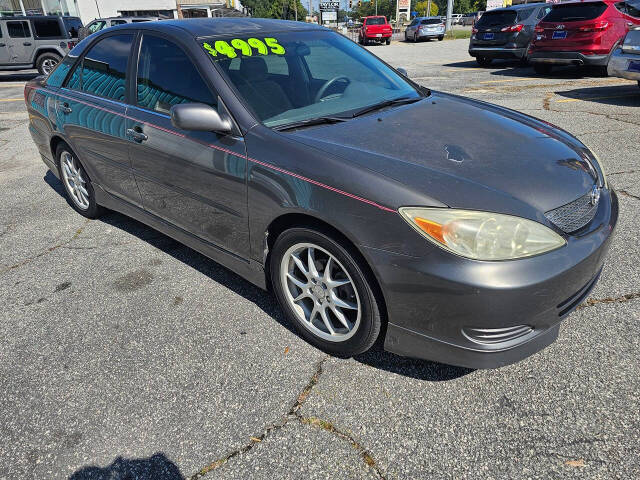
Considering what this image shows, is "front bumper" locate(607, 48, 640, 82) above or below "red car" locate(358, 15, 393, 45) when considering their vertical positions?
above

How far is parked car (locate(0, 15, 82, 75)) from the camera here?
1424 cm

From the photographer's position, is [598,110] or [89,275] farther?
[598,110]

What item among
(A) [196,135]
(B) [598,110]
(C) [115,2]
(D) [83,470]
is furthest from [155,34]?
(C) [115,2]

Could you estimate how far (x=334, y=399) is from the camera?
2.21 meters

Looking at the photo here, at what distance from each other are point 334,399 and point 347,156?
1.15m

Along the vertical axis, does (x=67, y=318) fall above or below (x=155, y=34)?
below

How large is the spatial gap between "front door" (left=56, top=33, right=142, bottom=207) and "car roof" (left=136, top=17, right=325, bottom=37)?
34 centimetres

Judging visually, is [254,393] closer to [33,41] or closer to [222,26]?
[222,26]

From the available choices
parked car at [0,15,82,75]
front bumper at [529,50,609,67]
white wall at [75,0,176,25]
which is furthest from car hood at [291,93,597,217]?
white wall at [75,0,176,25]

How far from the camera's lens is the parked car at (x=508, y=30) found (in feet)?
41.3

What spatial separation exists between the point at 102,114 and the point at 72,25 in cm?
1482

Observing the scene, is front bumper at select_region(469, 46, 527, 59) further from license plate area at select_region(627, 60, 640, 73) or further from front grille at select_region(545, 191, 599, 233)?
front grille at select_region(545, 191, 599, 233)

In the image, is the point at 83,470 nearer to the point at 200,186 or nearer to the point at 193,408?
the point at 193,408

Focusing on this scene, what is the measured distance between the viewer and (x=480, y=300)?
185cm
